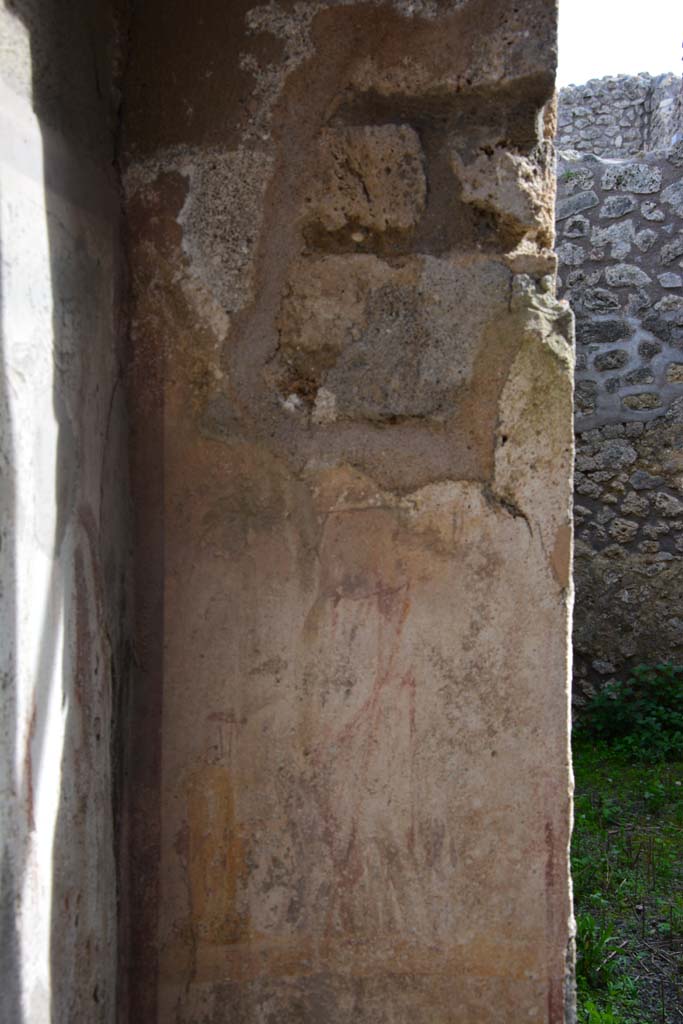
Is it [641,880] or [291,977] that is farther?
[641,880]

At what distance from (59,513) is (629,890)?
2.77m

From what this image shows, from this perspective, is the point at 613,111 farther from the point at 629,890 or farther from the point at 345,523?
the point at 345,523

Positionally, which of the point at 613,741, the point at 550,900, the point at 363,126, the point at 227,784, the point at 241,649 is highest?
the point at 363,126

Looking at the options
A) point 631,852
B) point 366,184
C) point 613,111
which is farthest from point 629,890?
point 613,111

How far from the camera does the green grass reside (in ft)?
8.73

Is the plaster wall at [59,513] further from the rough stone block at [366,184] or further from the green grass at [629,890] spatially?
the green grass at [629,890]

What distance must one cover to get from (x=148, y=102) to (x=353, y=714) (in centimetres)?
86

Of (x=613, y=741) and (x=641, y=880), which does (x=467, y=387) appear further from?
(x=613, y=741)

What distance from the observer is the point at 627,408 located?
530 centimetres

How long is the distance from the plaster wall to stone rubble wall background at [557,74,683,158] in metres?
6.35

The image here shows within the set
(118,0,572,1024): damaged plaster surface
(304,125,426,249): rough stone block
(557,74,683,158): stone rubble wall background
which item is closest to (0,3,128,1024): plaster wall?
(118,0,572,1024): damaged plaster surface

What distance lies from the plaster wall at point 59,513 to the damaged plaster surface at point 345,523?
0.07 m

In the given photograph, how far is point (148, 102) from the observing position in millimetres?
1314

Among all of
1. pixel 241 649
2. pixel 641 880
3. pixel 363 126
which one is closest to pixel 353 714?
pixel 241 649
